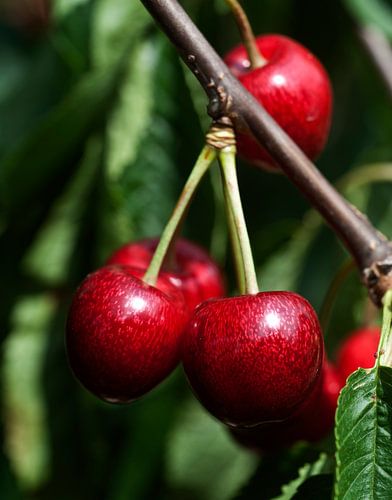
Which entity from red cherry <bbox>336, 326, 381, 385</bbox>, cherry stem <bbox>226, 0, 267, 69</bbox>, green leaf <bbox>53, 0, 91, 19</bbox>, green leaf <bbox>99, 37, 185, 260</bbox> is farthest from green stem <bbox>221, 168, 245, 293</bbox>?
green leaf <bbox>53, 0, 91, 19</bbox>

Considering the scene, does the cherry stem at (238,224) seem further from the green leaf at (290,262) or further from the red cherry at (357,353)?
the green leaf at (290,262)

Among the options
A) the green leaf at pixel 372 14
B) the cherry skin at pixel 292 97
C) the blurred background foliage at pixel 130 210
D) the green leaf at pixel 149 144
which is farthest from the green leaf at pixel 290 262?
the cherry skin at pixel 292 97

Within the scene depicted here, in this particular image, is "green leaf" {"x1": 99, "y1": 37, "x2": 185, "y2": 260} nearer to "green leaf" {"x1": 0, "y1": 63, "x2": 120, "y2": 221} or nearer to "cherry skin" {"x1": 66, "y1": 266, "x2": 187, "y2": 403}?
"green leaf" {"x1": 0, "y1": 63, "x2": 120, "y2": 221}

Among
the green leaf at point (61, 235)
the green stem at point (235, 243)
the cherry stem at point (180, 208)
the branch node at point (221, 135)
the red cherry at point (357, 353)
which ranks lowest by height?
the red cherry at point (357, 353)

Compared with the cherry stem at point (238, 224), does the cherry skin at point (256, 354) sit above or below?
below

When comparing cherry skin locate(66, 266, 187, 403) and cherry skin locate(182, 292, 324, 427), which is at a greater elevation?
cherry skin locate(66, 266, 187, 403)

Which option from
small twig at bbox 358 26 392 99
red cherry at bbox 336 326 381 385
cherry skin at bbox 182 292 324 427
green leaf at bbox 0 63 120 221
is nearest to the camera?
cherry skin at bbox 182 292 324 427

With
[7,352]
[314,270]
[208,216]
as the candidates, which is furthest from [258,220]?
[7,352]
